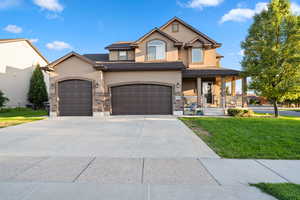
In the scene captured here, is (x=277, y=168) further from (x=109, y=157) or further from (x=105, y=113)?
(x=105, y=113)

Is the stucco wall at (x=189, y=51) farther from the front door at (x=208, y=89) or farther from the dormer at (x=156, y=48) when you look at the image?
the front door at (x=208, y=89)

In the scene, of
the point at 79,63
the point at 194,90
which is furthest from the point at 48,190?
the point at 194,90

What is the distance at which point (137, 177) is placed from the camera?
316 cm

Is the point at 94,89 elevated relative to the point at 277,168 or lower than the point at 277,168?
elevated

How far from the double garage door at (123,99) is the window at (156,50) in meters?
3.75

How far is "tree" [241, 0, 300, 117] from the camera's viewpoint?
35.9ft

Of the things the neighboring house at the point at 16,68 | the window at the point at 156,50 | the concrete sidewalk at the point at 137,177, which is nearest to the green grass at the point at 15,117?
the neighboring house at the point at 16,68

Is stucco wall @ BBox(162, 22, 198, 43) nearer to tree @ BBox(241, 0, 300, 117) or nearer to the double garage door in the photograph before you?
tree @ BBox(241, 0, 300, 117)

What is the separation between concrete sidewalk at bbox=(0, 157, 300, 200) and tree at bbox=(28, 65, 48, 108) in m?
20.2

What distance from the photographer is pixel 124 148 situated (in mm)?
5039

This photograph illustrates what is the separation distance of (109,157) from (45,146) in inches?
107

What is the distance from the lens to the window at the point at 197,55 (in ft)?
50.7

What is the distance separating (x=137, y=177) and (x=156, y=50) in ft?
44.4

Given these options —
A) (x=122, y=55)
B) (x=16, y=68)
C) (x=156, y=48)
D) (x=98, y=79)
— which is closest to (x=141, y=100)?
(x=98, y=79)
